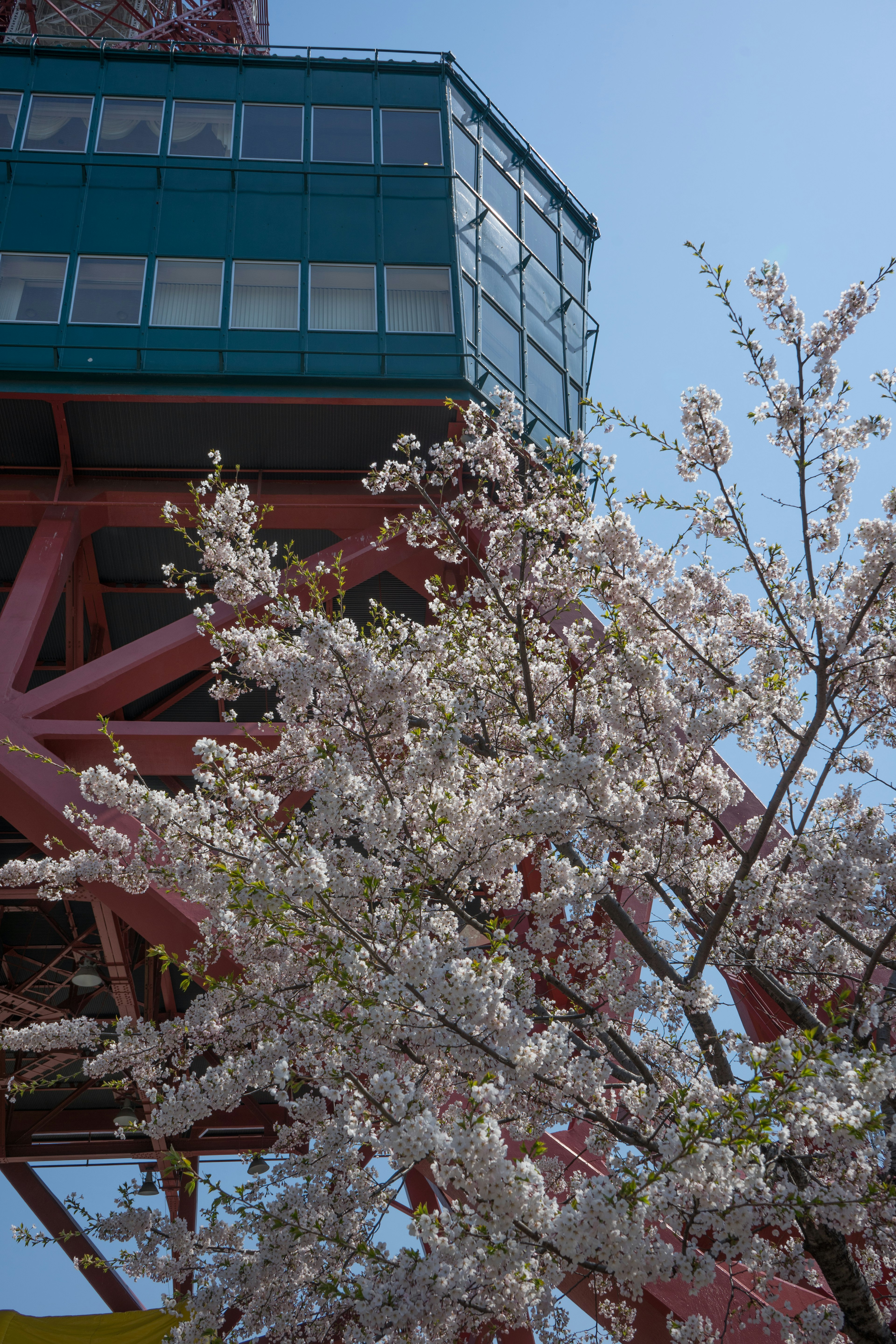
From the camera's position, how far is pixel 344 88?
16156mm

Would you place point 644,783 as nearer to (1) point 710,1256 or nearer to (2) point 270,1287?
(1) point 710,1256

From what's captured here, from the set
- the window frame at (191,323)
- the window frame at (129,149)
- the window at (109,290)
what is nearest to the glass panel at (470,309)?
the window frame at (191,323)

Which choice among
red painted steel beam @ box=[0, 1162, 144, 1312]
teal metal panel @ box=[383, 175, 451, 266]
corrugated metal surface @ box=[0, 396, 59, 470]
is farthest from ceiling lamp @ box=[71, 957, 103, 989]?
teal metal panel @ box=[383, 175, 451, 266]

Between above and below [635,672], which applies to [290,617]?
above

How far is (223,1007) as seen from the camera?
744 cm

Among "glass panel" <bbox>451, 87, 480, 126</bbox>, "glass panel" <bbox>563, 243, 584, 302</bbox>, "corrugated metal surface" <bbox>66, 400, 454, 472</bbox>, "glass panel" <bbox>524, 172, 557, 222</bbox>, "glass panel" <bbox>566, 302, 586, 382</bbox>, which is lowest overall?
"corrugated metal surface" <bbox>66, 400, 454, 472</bbox>

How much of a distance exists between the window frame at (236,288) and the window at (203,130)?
2145 mm

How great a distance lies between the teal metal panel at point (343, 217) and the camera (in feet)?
47.8

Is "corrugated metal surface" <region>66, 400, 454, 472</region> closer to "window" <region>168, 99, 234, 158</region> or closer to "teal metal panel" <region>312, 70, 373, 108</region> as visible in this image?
"window" <region>168, 99, 234, 158</region>

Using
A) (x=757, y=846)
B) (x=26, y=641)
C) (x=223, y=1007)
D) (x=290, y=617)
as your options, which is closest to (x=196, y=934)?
(x=223, y=1007)

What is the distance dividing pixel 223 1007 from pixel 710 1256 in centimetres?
402

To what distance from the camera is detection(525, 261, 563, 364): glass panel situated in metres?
15.9

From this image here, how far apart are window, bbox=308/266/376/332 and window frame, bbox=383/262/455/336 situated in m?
0.16

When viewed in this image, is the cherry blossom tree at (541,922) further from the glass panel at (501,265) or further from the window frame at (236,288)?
the glass panel at (501,265)
